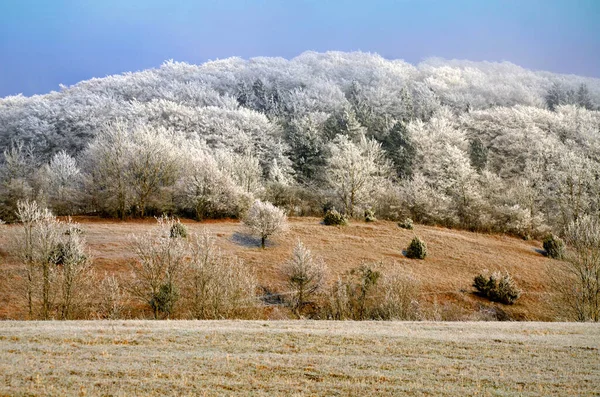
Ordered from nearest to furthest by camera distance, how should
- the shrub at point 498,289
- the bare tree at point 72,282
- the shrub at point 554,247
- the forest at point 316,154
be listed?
the bare tree at point 72,282 < the shrub at point 498,289 < the shrub at point 554,247 < the forest at point 316,154

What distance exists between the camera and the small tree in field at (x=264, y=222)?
40.7 metres

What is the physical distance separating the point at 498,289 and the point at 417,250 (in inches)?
327

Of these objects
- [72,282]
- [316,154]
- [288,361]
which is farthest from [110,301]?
[316,154]

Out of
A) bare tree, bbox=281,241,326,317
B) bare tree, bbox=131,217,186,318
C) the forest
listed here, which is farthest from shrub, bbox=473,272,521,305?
bare tree, bbox=131,217,186,318

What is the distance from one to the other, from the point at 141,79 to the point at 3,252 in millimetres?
94131

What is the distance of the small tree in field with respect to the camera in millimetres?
40719

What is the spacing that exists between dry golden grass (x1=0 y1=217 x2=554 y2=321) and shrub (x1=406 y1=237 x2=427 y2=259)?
678 mm

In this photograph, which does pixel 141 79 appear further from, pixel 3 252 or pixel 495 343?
pixel 495 343

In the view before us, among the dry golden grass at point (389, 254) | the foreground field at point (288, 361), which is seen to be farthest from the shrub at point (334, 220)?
the foreground field at point (288, 361)

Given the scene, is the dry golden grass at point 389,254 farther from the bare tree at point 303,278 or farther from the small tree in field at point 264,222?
the bare tree at point 303,278

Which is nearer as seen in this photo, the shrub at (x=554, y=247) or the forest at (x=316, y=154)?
the shrub at (x=554, y=247)

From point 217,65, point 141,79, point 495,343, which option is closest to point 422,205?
point 495,343

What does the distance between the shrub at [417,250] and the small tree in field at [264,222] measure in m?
11.6

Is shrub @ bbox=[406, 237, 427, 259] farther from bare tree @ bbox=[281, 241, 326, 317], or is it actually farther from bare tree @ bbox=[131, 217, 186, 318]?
bare tree @ bbox=[131, 217, 186, 318]
